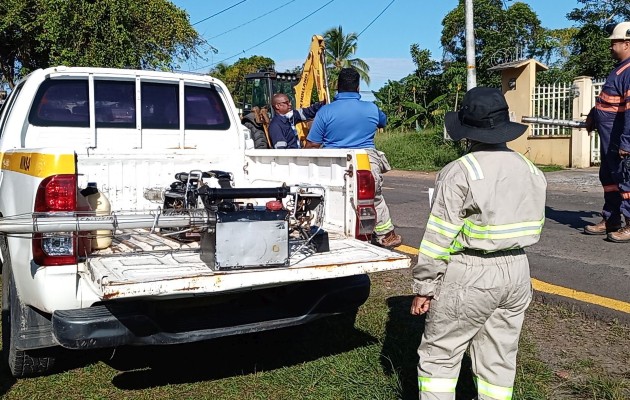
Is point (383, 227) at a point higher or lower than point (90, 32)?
lower

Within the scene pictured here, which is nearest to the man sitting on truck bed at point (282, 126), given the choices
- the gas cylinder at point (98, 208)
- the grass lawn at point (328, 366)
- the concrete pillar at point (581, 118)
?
the grass lawn at point (328, 366)

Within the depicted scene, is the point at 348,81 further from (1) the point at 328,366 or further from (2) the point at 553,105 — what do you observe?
(2) the point at 553,105

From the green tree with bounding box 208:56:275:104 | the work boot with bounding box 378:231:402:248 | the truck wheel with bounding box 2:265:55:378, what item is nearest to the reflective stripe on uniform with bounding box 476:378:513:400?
the truck wheel with bounding box 2:265:55:378

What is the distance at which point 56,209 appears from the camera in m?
3.42

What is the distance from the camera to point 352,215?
4285 mm

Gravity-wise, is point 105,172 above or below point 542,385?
above

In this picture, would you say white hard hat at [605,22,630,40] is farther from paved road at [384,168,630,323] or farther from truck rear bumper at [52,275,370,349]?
truck rear bumper at [52,275,370,349]

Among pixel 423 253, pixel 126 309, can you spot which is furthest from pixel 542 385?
pixel 126 309

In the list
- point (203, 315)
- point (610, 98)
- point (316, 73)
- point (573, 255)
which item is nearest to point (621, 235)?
point (573, 255)

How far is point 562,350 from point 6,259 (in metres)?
3.51

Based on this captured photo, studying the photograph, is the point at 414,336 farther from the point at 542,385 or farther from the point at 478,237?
the point at 478,237

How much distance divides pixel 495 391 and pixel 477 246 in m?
0.72

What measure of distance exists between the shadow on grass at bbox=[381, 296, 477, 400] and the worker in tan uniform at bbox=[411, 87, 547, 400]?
0.68 m

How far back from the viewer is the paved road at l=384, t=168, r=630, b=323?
16.9 ft
